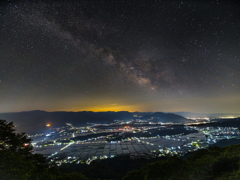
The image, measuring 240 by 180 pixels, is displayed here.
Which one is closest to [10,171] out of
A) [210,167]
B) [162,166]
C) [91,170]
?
[162,166]

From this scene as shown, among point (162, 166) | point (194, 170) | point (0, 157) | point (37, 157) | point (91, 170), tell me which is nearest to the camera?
point (0, 157)

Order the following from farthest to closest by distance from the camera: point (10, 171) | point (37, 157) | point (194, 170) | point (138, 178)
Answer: point (37, 157)
point (138, 178)
point (194, 170)
point (10, 171)

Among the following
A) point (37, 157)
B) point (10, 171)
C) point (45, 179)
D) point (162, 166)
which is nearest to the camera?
point (10, 171)

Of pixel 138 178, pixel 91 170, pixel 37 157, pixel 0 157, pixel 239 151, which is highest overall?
pixel 0 157

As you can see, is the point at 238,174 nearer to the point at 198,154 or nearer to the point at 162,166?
the point at 162,166

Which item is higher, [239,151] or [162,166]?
[239,151]

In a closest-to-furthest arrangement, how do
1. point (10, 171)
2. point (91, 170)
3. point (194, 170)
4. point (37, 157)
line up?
1. point (10, 171)
2. point (194, 170)
3. point (37, 157)
4. point (91, 170)

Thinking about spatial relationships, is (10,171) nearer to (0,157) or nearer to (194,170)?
(0,157)

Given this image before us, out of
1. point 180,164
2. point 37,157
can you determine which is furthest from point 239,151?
point 37,157

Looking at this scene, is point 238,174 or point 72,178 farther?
point 72,178
